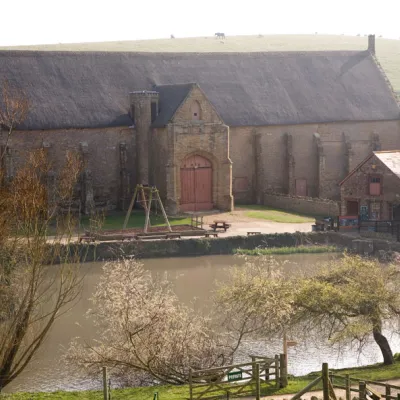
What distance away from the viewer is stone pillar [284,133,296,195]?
63.5 m

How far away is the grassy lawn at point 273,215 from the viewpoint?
56.2 metres

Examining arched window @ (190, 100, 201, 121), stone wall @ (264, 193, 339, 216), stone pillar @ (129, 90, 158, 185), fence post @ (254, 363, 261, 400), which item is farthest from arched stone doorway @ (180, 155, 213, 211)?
fence post @ (254, 363, 261, 400)

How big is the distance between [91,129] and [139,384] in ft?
98.9

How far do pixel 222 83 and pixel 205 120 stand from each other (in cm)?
684

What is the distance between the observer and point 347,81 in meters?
68.1

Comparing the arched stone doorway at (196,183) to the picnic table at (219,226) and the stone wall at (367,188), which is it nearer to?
the picnic table at (219,226)

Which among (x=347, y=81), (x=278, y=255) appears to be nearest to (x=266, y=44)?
(x=347, y=81)

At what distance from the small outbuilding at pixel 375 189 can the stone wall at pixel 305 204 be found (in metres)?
2.39

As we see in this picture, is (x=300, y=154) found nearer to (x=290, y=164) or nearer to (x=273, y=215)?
(x=290, y=164)

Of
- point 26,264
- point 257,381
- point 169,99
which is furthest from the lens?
point 169,99

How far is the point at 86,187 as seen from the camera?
57500 millimetres

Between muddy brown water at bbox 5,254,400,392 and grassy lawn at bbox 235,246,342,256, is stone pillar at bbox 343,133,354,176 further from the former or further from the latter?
muddy brown water at bbox 5,254,400,392

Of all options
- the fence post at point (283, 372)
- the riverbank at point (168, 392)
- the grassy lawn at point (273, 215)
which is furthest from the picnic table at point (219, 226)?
the fence post at point (283, 372)

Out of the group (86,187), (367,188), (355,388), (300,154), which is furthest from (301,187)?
(355,388)
